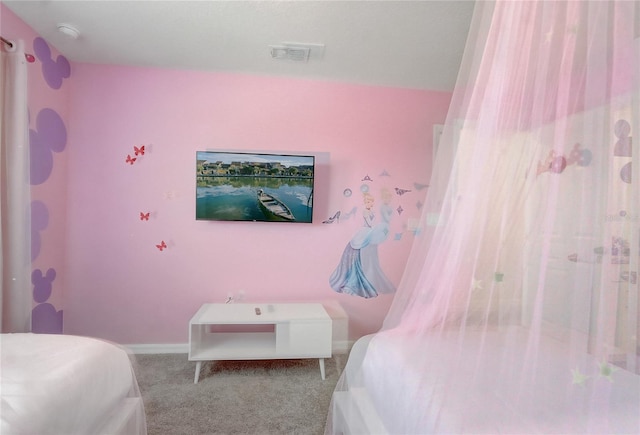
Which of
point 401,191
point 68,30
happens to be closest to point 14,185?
point 68,30

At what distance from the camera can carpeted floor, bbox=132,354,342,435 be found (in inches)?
78.4

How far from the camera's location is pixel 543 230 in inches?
42.1

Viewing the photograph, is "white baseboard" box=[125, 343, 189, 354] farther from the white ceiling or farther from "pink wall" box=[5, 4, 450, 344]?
the white ceiling

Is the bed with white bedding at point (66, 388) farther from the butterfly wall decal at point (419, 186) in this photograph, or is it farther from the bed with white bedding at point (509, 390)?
the butterfly wall decal at point (419, 186)

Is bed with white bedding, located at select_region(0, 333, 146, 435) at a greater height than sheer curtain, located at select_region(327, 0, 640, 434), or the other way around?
sheer curtain, located at select_region(327, 0, 640, 434)

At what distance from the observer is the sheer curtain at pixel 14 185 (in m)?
2.06

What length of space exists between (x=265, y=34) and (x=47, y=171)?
1959 mm

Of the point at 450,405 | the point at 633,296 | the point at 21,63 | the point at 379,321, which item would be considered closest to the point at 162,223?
the point at 21,63

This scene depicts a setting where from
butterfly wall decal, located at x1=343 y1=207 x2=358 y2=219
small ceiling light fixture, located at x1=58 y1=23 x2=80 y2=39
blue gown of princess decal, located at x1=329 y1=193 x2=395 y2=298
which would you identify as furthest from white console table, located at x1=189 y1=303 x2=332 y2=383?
small ceiling light fixture, located at x1=58 y1=23 x2=80 y2=39

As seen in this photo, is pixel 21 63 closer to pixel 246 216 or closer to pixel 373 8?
pixel 246 216

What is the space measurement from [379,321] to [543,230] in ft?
7.71

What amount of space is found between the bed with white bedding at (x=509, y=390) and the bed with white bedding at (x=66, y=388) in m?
1.11

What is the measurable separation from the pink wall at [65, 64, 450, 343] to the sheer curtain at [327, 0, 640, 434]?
1801 millimetres

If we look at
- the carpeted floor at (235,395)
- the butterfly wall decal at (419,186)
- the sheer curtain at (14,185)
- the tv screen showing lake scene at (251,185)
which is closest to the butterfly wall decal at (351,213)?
the tv screen showing lake scene at (251,185)
